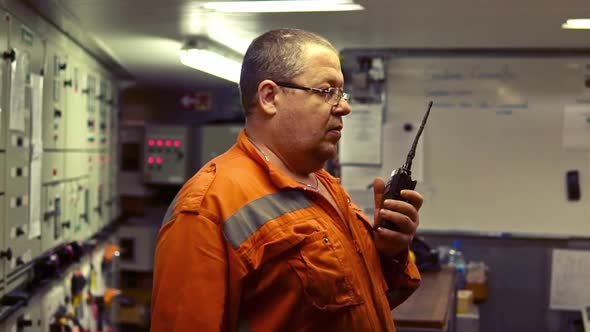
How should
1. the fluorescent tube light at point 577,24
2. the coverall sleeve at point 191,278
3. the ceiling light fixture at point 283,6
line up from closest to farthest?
the coverall sleeve at point 191,278
the ceiling light fixture at point 283,6
the fluorescent tube light at point 577,24

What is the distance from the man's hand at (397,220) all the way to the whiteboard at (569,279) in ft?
10.9

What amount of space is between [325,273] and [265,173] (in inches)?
12.3

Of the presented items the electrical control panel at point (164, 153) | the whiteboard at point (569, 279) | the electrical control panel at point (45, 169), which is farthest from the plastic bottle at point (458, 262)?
the electrical control panel at point (164, 153)

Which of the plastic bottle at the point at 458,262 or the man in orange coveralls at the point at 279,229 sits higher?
the man in orange coveralls at the point at 279,229

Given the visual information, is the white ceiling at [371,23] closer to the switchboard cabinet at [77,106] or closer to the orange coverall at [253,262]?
the switchboard cabinet at [77,106]

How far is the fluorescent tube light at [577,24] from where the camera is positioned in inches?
154

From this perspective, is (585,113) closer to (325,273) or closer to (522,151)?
(522,151)

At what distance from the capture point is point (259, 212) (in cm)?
180

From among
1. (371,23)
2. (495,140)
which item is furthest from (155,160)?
(371,23)

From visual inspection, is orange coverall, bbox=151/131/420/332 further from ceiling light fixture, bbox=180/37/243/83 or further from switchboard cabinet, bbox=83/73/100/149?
switchboard cabinet, bbox=83/73/100/149

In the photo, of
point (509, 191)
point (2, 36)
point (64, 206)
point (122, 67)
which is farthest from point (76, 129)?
point (509, 191)

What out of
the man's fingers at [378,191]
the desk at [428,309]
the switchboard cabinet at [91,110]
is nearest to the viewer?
the man's fingers at [378,191]

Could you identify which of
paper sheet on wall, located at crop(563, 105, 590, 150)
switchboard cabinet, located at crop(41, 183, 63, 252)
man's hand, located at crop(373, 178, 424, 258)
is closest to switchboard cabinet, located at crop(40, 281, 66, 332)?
switchboard cabinet, located at crop(41, 183, 63, 252)

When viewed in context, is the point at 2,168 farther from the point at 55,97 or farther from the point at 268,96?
the point at 268,96
